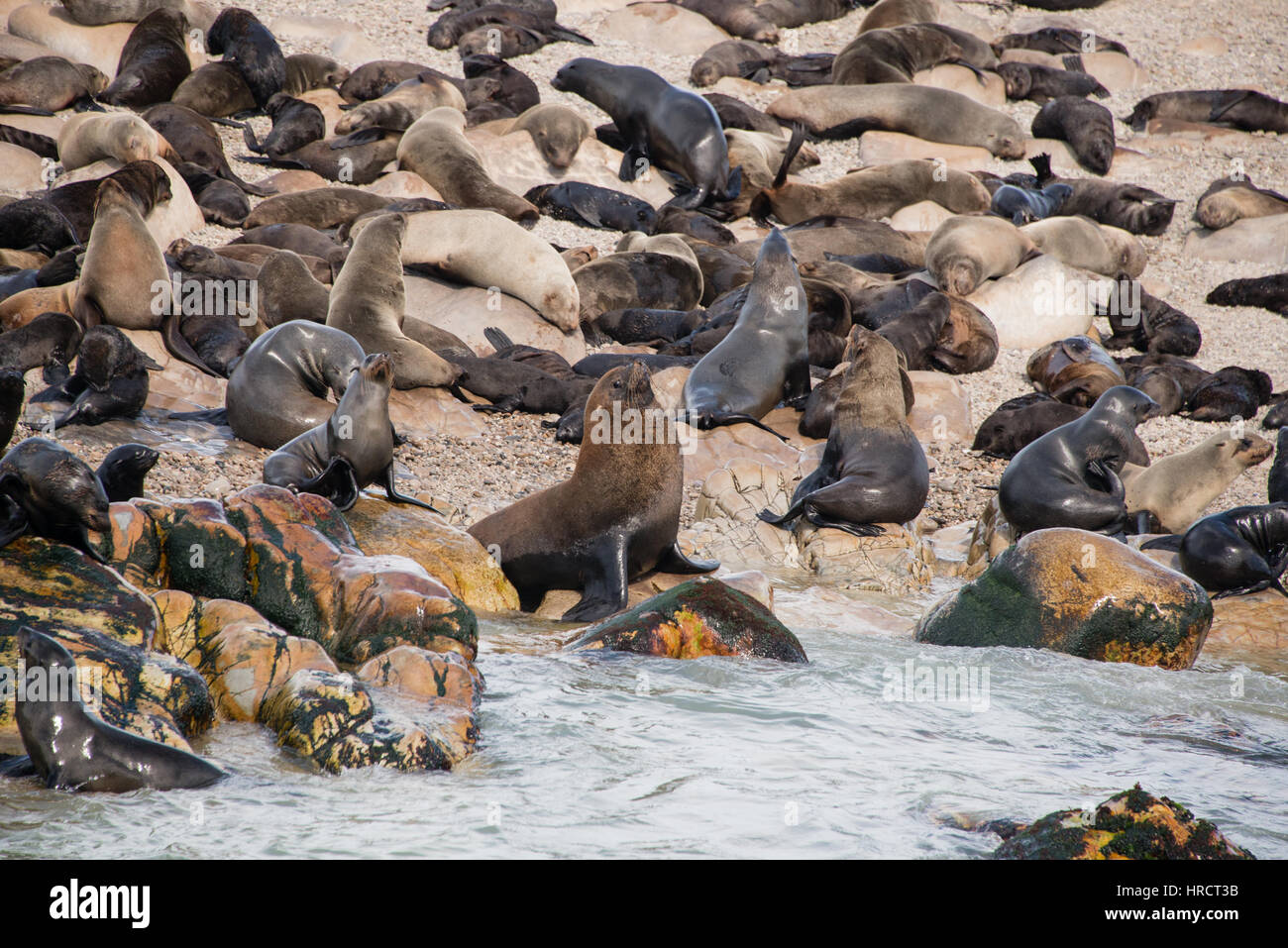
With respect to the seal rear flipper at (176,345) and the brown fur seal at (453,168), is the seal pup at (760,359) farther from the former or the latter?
the brown fur seal at (453,168)

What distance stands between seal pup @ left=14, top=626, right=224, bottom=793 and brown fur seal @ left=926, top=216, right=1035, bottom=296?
12.3m

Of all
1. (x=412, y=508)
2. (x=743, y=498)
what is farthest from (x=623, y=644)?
(x=743, y=498)

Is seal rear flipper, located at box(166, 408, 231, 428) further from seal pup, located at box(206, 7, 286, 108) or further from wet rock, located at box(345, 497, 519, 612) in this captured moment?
seal pup, located at box(206, 7, 286, 108)

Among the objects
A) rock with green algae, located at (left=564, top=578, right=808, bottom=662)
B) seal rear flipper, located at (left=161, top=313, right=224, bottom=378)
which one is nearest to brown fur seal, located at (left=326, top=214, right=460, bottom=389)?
seal rear flipper, located at (left=161, top=313, right=224, bottom=378)

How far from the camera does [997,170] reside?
2009cm

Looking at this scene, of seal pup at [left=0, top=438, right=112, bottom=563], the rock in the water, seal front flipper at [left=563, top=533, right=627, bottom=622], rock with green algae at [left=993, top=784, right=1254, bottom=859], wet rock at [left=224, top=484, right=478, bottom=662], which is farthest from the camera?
seal front flipper at [left=563, top=533, right=627, bottom=622]

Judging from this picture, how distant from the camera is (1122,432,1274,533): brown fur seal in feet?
28.8

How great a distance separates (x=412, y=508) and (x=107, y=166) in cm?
958

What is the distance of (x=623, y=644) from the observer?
5.52 metres

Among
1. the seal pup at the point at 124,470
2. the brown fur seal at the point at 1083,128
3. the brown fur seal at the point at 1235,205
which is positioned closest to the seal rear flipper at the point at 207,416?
the seal pup at the point at 124,470

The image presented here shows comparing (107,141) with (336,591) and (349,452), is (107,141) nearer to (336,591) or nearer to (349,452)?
(349,452)

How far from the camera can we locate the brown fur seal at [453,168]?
49.8 feet

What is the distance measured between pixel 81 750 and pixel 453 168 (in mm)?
13152
